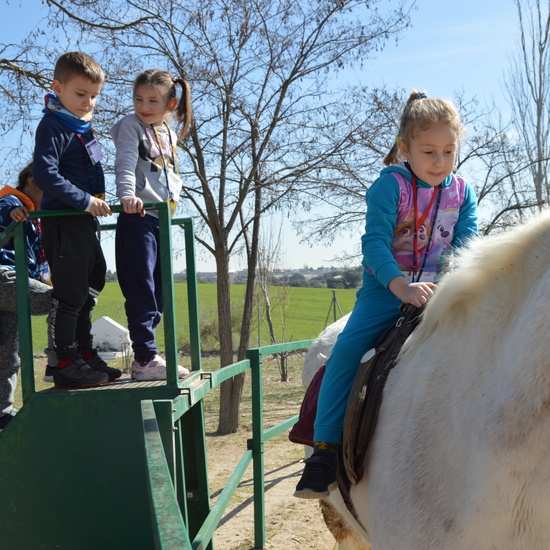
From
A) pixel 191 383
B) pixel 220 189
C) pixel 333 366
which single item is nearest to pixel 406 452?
pixel 333 366

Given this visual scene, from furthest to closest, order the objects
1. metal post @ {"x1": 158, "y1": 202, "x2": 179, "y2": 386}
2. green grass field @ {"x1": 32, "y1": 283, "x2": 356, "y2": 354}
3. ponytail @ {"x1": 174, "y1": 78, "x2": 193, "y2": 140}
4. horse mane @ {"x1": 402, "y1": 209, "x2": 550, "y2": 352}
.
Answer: green grass field @ {"x1": 32, "y1": 283, "x2": 356, "y2": 354} → ponytail @ {"x1": 174, "y1": 78, "x2": 193, "y2": 140} → metal post @ {"x1": 158, "y1": 202, "x2": 179, "y2": 386} → horse mane @ {"x1": 402, "y1": 209, "x2": 550, "y2": 352}

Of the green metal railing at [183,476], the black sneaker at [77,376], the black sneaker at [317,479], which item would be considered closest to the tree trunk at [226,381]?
Answer: the green metal railing at [183,476]

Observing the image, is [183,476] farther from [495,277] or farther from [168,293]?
[495,277]

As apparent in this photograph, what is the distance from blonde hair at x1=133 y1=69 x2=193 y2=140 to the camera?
11.4 ft

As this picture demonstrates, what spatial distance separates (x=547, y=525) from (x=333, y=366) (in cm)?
115

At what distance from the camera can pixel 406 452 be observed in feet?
6.11

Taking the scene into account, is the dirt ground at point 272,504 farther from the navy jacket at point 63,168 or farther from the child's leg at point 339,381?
the navy jacket at point 63,168

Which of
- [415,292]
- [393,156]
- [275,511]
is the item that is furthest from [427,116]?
[275,511]

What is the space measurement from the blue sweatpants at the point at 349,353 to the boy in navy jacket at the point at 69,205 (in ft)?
4.47

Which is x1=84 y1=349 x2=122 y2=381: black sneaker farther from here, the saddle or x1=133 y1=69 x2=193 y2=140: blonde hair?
the saddle

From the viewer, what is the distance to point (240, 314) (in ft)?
79.2

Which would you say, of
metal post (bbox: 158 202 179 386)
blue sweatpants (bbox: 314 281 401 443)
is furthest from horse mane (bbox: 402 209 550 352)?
metal post (bbox: 158 202 179 386)

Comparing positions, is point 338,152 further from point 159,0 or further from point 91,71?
point 91,71

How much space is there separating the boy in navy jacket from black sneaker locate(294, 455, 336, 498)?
1.38 meters
